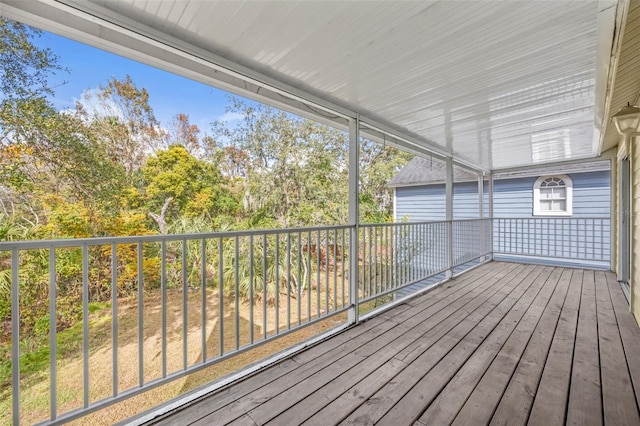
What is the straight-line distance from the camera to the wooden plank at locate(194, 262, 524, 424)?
159 centimetres

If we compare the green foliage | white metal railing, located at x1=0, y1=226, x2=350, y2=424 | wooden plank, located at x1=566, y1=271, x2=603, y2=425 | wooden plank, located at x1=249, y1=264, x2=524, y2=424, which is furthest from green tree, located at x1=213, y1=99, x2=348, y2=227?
wooden plank, located at x1=566, y1=271, x2=603, y2=425

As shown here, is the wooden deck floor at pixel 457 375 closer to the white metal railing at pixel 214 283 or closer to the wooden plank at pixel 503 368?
the wooden plank at pixel 503 368

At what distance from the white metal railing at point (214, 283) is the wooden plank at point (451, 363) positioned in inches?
38.8

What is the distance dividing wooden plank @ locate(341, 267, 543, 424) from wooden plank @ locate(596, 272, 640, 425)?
90cm

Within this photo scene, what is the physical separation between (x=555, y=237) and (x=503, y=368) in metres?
5.81

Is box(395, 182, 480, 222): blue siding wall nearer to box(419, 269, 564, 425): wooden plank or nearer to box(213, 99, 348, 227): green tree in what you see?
box(213, 99, 348, 227): green tree

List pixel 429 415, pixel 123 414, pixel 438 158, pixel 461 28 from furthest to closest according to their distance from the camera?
pixel 438 158
pixel 123 414
pixel 461 28
pixel 429 415

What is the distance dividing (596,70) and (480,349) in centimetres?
233

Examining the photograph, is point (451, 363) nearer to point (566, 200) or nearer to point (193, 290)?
point (193, 290)

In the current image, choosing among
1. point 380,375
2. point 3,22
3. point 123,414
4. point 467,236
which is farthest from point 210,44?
point 467,236

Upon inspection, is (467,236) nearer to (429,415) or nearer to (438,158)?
(438,158)

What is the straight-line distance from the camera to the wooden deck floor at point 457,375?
1.55m

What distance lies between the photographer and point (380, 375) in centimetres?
194

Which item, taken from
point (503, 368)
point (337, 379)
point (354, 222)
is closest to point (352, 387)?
point (337, 379)
